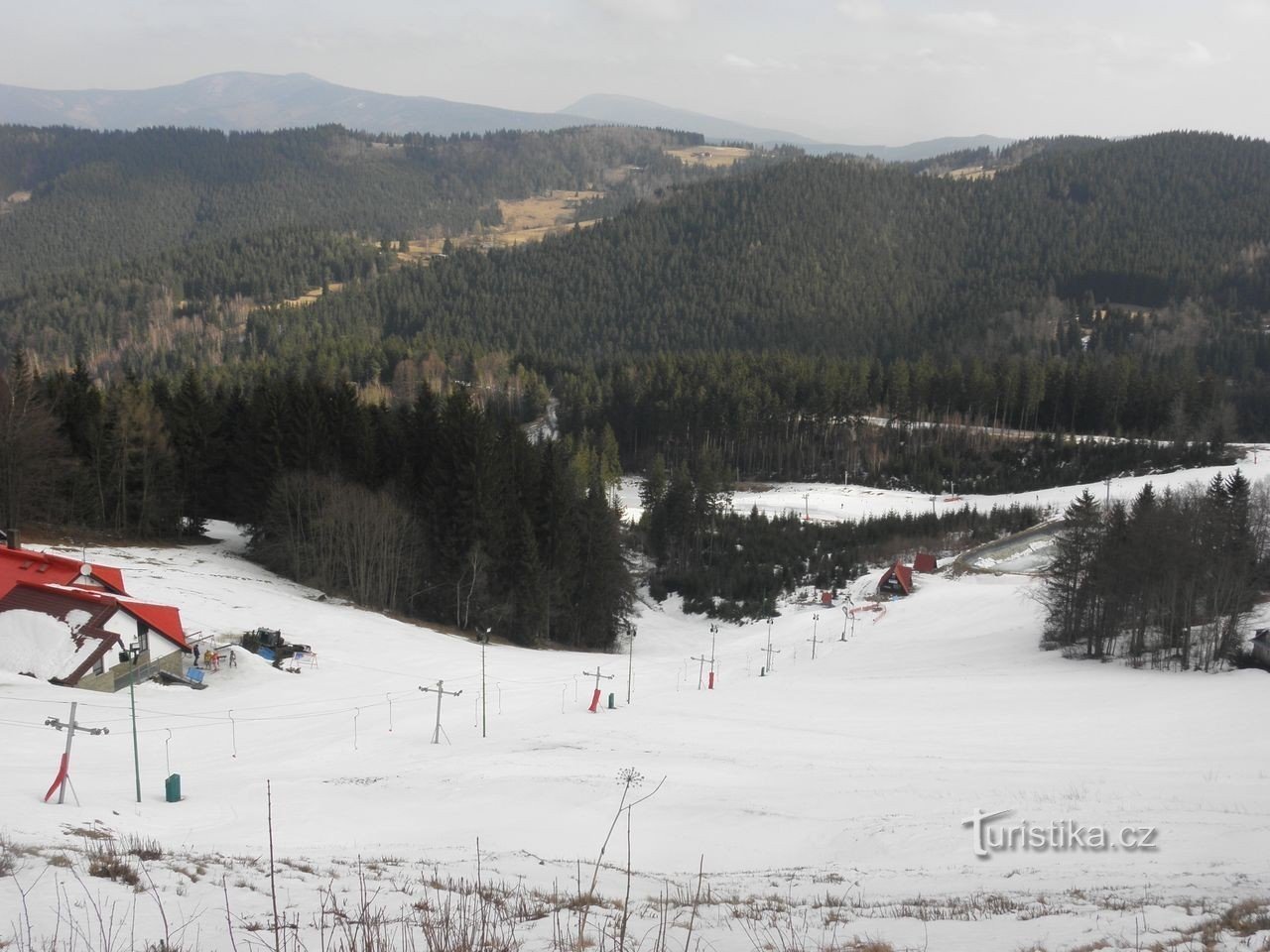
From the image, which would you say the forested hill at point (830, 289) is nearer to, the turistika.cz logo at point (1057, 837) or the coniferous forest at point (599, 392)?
the coniferous forest at point (599, 392)

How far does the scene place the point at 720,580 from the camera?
214 ft

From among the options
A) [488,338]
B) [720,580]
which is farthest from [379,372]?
[720,580]

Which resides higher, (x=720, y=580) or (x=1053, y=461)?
(x=1053, y=461)

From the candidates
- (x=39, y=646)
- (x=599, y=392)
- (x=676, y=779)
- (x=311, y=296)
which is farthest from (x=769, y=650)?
(x=311, y=296)

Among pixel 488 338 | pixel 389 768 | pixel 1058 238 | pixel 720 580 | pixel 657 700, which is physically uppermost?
pixel 1058 238

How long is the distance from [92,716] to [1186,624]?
3554cm

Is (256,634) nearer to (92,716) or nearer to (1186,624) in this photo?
(92,716)

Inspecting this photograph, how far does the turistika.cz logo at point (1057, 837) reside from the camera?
13594 millimetres

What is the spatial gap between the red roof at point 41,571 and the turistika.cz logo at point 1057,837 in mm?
26338

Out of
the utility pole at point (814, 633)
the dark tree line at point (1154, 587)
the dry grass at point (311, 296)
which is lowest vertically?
the utility pole at point (814, 633)

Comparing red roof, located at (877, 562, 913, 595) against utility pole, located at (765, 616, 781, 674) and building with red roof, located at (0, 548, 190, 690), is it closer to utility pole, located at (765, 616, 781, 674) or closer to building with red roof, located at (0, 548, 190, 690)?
utility pole, located at (765, 616, 781, 674)

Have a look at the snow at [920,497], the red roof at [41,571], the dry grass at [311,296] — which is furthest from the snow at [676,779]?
the dry grass at [311,296]

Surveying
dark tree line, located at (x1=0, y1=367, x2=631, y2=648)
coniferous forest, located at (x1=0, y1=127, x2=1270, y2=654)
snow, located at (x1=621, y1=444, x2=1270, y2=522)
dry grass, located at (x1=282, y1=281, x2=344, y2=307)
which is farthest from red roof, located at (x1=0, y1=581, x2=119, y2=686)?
dry grass, located at (x1=282, y1=281, x2=344, y2=307)

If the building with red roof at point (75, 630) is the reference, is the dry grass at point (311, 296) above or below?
above
